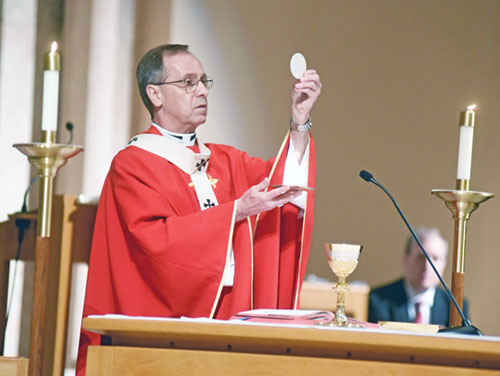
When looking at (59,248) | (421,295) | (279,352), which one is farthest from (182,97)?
(421,295)

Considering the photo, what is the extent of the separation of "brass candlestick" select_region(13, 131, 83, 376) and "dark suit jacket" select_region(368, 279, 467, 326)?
2854 mm

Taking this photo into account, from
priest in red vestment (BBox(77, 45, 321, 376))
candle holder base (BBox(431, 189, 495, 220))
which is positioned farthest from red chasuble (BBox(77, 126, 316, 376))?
candle holder base (BBox(431, 189, 495, 220))

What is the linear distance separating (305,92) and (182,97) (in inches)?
19.2

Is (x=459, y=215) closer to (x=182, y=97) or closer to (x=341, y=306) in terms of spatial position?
(x=341, y=306)

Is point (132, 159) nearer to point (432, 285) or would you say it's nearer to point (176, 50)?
point (176, 50)

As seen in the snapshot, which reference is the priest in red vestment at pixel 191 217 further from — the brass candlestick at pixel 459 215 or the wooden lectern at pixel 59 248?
the brass candlestick at pixel 459 215

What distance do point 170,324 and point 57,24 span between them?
384 cm

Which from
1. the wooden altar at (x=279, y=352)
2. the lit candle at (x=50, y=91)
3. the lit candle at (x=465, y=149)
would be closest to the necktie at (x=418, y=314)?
the lit candle at (x=465, y=149)

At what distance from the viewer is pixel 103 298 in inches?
114

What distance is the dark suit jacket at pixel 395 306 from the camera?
5273mm

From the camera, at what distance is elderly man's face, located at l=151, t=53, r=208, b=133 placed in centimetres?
312

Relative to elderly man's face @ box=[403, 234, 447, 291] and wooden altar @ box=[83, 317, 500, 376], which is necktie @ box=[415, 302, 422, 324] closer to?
elderly man's face @ box=[403, 234, 447, 291]

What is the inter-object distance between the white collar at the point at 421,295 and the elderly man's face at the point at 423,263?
0.09 feet

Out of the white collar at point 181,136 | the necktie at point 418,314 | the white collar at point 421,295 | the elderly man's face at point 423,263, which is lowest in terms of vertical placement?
the necktie at point 418,314
